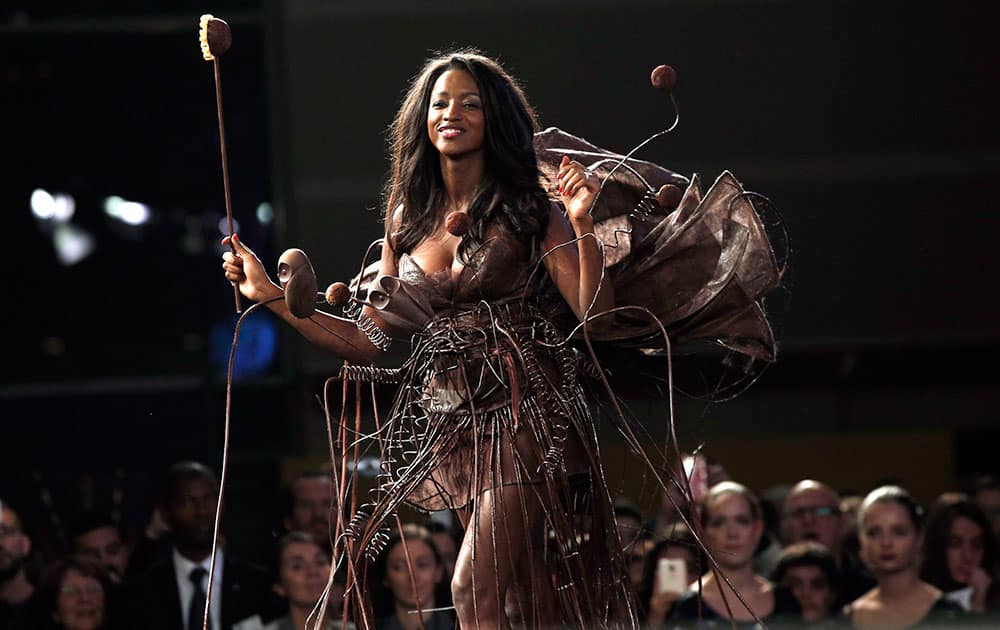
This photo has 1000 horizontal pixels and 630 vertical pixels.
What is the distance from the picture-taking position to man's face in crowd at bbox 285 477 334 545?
4.63 meters

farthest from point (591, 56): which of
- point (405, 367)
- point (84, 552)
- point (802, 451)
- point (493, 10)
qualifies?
point (405, 367)

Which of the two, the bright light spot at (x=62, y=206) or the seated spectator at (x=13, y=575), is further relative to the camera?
the bright light spot at (x=62, y=206)

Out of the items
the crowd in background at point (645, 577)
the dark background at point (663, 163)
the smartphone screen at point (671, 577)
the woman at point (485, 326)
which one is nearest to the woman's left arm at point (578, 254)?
the woman at point (485, 326)

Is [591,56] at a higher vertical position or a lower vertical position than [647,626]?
higher

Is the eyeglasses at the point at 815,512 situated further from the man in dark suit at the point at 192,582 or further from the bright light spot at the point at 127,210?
the bright light spot at the point at 127,210

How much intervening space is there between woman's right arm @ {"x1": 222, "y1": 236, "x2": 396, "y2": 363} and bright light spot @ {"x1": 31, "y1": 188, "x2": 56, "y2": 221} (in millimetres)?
4128

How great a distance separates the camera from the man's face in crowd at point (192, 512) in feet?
14.2

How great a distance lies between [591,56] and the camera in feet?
18.9

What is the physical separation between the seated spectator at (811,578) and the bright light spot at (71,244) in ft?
11.6

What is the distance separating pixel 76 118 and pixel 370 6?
139 centimetres

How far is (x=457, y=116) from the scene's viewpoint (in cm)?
281

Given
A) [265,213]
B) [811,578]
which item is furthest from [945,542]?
[265,213]

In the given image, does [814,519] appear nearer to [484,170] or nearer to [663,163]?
[663,163]

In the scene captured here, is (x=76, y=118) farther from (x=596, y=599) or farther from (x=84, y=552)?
(x=596, y=599)
